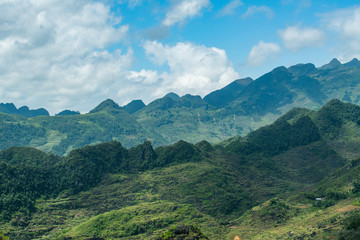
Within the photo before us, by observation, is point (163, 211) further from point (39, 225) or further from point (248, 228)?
point (39, 225)

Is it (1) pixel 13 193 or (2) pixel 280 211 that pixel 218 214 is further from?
(1) pixel 13 193

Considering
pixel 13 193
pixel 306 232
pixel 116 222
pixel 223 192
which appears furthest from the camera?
pixel 223 192

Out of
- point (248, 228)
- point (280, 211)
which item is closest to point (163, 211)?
point (248, 228)

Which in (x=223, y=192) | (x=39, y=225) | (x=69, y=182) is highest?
(x=69, y=182)

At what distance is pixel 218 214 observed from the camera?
542 feet

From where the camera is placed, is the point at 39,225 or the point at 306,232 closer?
the point at 306,232

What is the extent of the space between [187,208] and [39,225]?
205ft

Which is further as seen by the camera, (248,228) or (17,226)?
(17,226)

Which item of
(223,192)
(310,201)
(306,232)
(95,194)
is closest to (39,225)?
(95,194)

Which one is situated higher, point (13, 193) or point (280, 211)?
point (13, 193)

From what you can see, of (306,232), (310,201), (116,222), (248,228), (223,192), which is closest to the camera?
(306,232)

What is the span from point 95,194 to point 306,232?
11670 centimetres

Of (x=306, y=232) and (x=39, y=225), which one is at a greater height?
(x=39, y=225)

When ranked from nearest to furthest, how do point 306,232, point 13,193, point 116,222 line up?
point 306,232 → point 116,222 → point 13,193
